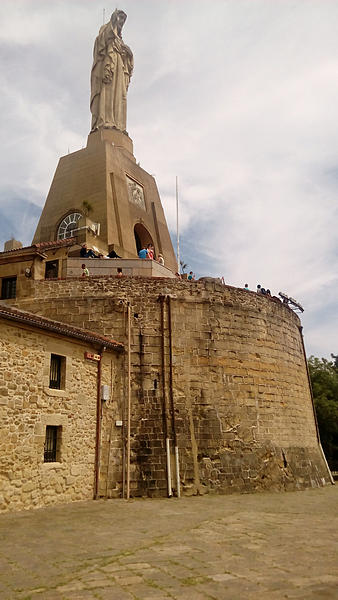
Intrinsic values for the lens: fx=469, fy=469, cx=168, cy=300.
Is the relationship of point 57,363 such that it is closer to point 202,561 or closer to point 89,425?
point 89,425

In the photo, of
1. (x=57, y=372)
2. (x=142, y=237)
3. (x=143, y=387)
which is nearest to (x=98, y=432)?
(x=143, y=387)

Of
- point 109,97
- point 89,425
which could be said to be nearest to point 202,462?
point 89,425

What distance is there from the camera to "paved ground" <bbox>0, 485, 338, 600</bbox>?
16.4 feet

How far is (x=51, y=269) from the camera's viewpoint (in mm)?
18250

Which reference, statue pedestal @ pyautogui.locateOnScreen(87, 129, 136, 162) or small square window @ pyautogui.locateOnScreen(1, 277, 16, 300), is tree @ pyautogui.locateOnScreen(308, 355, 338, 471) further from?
small square window @ pyautogui.locateOnScreen(1, 277, 16, 300)

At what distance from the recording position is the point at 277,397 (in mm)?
16828

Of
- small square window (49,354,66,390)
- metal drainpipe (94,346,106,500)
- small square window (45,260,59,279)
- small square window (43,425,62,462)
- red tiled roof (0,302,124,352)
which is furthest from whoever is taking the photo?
small square window (45,260,59,279)

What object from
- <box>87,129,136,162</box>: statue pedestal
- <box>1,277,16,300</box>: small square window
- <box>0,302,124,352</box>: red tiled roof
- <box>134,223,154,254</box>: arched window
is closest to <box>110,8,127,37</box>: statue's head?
<box>87,129,136,162</box>: statue pedestal

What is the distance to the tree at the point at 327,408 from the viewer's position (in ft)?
96.2

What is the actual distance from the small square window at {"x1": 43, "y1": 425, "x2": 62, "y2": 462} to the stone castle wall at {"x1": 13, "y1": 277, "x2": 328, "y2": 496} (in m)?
2.00

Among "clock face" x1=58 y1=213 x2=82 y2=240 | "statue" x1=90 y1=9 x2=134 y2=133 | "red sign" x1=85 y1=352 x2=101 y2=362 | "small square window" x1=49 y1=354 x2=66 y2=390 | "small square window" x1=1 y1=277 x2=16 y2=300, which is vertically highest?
"statue" x1=90 y1=9 x2=134 y2=133

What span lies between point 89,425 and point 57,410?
60.1 inches

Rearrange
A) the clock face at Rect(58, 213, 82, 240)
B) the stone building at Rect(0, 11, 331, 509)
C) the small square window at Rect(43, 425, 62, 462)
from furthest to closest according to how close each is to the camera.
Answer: the clock face at Rect(58, 213, 82, 240) → the small square window at Rect(43, 425, 62, 462) → the stone building at Rect(0, 11, 331, 509)

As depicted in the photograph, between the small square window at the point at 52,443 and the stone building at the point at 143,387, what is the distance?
45 mm
